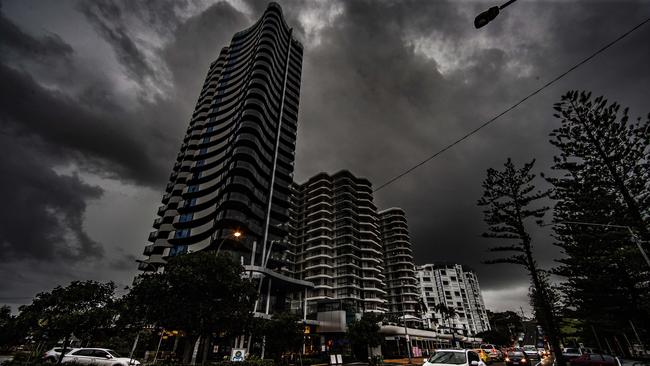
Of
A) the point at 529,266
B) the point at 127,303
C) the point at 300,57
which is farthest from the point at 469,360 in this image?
the point at 300,57

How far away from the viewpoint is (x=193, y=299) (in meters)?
19.5

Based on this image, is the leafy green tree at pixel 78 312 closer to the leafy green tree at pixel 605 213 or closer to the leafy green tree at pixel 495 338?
the leafy green tree at pixel 605 213

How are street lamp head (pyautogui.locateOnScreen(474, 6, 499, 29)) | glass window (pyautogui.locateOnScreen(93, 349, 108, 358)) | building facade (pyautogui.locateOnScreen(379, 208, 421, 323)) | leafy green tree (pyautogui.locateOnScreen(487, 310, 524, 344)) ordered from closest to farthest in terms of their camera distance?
street lamp head (pyautogui.locateOnScreen(474, 6, 499, 29)), glass window (pyautogui.locateOnScreen(93, 349, 108, 358)), building facade (pyautogui.locateOnScreen(379, 208, 421, 323)), leafy green tree (pyautogui.locateOnScreen(487, 310, 524, 344))

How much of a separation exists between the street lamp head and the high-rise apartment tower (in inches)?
1536

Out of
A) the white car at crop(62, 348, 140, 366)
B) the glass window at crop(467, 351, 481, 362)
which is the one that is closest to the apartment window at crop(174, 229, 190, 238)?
the white car at crop(62, 348, 140, 366)

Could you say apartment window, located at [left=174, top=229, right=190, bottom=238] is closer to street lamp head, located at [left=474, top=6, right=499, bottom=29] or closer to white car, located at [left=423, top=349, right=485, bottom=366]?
white car, located at [left=423, top=349, right=485, bottom=366]

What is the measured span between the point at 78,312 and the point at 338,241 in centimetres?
6213

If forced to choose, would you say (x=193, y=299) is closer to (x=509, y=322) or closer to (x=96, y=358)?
(x=96, y=358)

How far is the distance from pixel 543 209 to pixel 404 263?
237 feet

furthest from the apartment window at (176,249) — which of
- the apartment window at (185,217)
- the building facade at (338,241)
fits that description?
the building facade at (338,241)

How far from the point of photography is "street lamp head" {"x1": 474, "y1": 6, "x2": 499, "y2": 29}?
6.12 meters

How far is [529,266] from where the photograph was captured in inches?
924

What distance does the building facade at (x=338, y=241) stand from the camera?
73250 mm

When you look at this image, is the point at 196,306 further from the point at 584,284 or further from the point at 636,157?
the point at 584,284
